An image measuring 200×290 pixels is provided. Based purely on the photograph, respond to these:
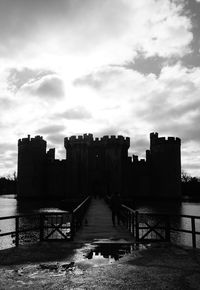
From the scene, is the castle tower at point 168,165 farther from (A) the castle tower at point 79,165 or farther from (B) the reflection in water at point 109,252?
(B) the reflection in water at point 109,252

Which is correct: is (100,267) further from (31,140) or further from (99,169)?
(31,140)

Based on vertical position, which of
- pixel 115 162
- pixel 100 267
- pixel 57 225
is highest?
pixel 115 162

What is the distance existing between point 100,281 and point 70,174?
2120 inches

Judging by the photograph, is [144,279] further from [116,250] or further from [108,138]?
[108,138]

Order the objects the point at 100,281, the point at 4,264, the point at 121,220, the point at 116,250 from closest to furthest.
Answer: the point at 100,281, the point at 4,264, the point at 116,250, the point at 121,220

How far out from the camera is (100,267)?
8.05 m

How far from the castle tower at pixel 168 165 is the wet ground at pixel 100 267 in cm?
4843

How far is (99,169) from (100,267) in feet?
171

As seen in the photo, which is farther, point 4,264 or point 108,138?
point 108,138

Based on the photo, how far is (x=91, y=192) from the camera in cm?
5916

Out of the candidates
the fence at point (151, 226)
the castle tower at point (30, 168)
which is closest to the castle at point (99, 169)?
the castle tower at point (30, 168)

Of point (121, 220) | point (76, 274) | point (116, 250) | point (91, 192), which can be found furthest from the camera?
point (91, 192)

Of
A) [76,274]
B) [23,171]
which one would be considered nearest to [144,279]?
[76,274]

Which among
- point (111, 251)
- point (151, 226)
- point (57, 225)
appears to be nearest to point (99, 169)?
point (57, 225)
